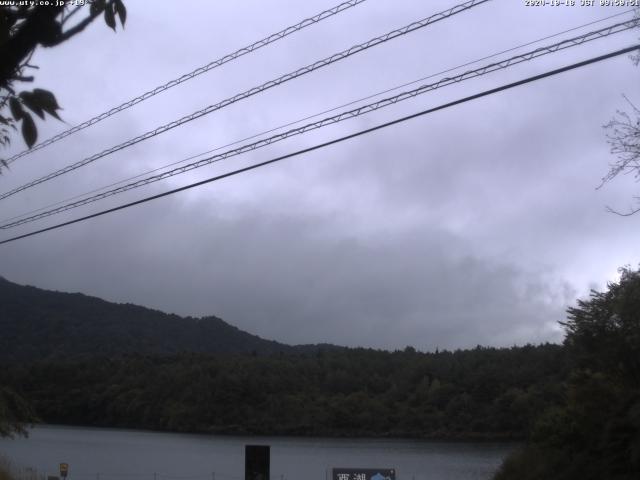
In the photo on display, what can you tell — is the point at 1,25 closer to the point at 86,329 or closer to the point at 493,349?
the point at 493,349

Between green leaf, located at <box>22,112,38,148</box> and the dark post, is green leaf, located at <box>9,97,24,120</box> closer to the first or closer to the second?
green leaf, located at <box>22,112,38,148</box>

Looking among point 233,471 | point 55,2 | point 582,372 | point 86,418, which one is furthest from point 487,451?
point 55,2

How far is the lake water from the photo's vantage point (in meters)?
37.8

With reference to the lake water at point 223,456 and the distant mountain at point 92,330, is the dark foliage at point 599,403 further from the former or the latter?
the distant mountain at point 92,330

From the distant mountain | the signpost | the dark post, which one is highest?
the distant mountain

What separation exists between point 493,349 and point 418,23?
173ft

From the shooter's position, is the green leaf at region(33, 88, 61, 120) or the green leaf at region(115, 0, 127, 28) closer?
the green leaf at region(33, 88, 61, 120)

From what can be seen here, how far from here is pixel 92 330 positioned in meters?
94.9

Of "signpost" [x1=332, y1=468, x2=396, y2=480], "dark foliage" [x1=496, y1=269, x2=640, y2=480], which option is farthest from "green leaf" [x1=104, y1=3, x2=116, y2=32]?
"signpost" [x1=332, y1=468, x2=396, y2=480]

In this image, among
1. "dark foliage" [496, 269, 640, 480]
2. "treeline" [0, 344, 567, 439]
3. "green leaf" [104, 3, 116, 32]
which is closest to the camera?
"green leaf" [104, 3, 116, 32]

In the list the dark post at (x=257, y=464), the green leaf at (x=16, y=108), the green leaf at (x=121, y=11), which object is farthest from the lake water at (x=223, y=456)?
the green leaf at (x=16, y=108)

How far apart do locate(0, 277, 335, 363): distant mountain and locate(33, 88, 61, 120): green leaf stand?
234 feet

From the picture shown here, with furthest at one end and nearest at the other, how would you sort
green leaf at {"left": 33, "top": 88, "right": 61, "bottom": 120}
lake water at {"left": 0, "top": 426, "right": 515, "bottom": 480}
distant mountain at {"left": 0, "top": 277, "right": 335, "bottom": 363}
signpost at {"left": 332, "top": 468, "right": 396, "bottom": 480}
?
distant mountain at {"left": 0, "top": 277, "right": 335, "bottom": 363} < lake water at {"left": 0, "top": 426, "right": 515, "bottom": 480} < signpost at {"left": 332, "top": 468, "right": 396, "bottom": 480} < green leaf at {"left": 33, "top": 88, "right": 61, "bottom": 120}

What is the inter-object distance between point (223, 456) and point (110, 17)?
45687mm
